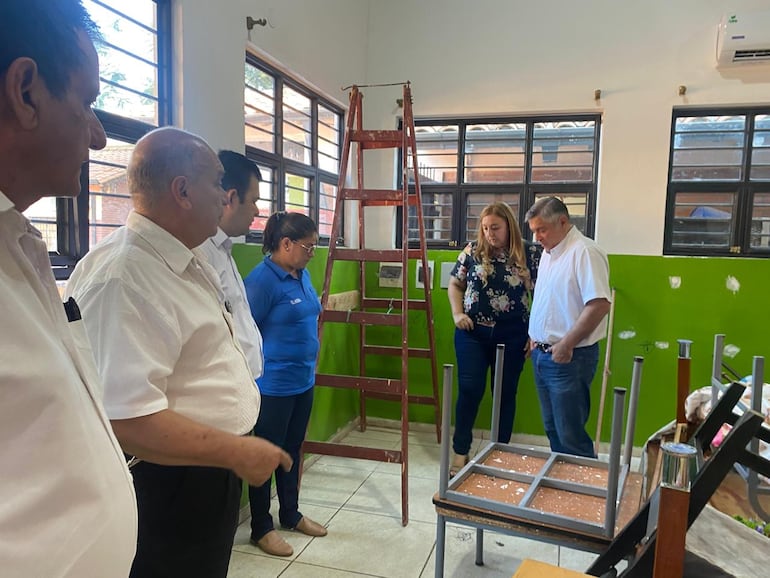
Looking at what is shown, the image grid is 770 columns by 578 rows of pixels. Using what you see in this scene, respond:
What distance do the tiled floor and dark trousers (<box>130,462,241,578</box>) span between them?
3.61 feet

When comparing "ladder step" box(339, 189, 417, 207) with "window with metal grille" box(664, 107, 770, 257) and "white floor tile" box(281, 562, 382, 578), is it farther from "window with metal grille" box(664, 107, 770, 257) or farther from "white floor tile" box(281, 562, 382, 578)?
"window with metal grille" box(664, 107, 770, 257)

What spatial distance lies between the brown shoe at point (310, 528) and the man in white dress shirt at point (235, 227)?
1.02 meters

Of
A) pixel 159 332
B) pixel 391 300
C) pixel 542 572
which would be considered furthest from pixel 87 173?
pixel 391 300

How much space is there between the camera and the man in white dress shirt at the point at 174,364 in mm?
885

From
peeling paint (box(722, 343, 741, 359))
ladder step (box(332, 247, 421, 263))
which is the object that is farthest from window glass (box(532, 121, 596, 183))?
ladder step (box(332, 247, 421, 263))

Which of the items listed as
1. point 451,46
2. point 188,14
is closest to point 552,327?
point 188,14

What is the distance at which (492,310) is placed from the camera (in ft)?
9.48

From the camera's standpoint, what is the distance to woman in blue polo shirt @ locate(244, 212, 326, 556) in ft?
7.13

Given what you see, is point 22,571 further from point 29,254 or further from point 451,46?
point 451,46

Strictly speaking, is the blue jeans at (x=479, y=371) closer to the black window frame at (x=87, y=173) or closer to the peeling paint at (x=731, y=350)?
the peeling paint at (x=731, y=350)

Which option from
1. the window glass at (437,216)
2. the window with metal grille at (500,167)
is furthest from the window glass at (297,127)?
the window glass at (437,216)

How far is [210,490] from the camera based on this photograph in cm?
110

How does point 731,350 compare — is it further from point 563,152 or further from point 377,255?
point 377,255

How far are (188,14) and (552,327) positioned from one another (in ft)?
7.09
